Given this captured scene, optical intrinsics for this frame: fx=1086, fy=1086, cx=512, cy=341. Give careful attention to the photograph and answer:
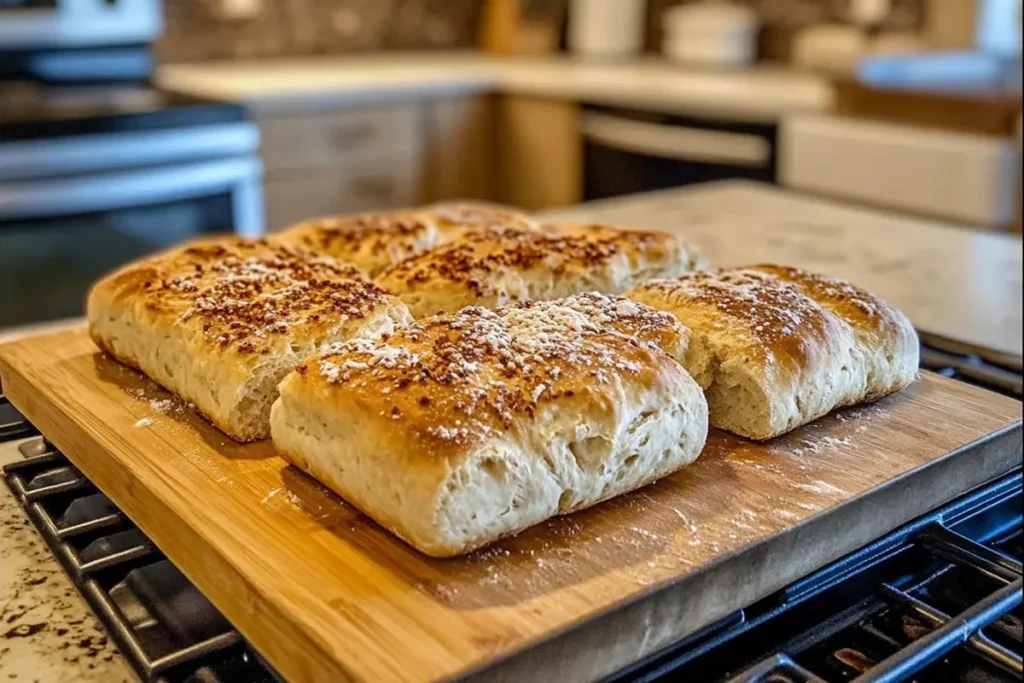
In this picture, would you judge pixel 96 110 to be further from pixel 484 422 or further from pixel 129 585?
pixel 484 422

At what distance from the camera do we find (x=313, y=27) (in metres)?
3.62

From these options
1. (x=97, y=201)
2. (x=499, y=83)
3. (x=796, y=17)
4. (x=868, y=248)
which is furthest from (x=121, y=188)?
(x=796, y=17)

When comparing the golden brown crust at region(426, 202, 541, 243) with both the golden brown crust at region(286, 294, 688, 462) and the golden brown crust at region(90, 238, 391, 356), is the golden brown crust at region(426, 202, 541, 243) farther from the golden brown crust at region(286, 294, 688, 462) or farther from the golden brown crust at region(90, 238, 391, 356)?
the golden brown crust at region(286, 294, 688, 462)

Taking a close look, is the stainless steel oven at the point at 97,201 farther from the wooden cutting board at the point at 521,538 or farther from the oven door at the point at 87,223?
the wooden cutting board at the point at 521,538

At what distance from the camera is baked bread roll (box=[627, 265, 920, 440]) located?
794mm

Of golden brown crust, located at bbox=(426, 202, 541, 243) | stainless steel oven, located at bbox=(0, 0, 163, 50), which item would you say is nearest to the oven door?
stainless steel oven, located at bbox=(0, 0, 163, 50)

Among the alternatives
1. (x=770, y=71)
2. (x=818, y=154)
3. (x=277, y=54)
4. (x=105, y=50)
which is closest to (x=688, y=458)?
(x=818, y=154)

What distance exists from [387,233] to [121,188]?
1427mm

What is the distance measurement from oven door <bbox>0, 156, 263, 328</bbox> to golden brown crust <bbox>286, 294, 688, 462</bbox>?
172 centimetres

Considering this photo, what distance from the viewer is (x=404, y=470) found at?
0.64m

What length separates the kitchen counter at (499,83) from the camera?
8.95 ft

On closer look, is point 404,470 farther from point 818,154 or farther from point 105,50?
point 105,50

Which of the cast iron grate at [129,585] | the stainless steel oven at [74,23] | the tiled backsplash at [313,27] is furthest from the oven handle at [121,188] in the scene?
the cast iron grate at [129,585]

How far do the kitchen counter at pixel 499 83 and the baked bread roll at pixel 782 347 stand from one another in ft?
5.70
